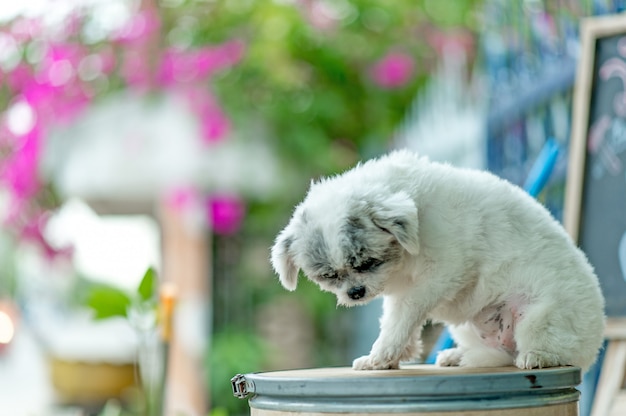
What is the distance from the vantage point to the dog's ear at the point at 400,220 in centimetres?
180

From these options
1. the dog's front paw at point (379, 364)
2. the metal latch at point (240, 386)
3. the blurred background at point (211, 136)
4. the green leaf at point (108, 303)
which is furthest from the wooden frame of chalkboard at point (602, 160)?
the blurred background at point (211, 136)

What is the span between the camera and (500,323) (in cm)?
200

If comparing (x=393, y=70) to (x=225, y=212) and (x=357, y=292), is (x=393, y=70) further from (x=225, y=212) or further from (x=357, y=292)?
(x=357, y=292)

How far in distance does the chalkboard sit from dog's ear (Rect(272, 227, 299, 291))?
51.3 inches

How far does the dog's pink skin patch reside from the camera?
1.94m

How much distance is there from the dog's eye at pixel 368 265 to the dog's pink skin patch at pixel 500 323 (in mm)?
290

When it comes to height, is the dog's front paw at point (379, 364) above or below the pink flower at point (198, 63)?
below

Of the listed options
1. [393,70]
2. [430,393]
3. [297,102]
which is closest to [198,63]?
[297,102]

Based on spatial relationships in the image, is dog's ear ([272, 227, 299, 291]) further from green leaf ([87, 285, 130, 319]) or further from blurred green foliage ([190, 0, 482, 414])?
blurred green foliage ([190, 0, 482, 414])

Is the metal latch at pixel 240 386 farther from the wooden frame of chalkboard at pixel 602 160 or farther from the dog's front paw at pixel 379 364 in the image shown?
the wooden frame of chalkboard at pixel 602 160

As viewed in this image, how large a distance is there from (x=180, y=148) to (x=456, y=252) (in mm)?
4209

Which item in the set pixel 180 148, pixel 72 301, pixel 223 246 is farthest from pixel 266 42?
pixel 72 301

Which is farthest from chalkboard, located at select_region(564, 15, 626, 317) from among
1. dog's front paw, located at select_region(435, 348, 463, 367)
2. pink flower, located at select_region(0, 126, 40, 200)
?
pink flower, located at select_region(0, 126, 40, 200)

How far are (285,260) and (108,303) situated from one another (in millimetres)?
1691
